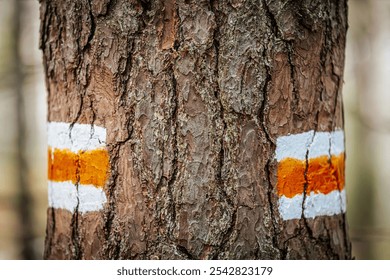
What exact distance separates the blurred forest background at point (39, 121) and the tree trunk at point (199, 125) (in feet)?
6.45

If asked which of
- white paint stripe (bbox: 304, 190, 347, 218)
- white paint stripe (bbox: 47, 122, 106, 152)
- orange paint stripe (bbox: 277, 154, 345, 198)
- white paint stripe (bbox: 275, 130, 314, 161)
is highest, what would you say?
white paint stripe (bbox: 47, 122, 106, 152)

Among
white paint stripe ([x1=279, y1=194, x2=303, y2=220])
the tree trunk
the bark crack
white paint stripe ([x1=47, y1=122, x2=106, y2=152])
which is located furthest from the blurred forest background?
white paint stripe ([x1=279, y1=194, x2=303, y2=220])

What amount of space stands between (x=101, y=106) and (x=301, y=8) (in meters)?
0.50

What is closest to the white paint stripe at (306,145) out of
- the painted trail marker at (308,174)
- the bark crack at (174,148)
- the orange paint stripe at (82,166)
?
the painted trail marker at (308,174)

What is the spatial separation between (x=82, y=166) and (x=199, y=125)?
308 mm

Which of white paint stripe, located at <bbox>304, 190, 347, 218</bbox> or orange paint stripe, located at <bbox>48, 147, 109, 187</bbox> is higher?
orange paint stripe, located at <bbox>48, 147, 109, 187</bbox>

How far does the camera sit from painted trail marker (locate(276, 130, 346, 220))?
3.78ft

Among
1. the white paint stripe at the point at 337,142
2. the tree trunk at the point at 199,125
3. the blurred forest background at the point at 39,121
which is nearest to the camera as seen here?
the tree trunk at the point at 199,125

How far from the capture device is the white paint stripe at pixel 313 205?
116cm

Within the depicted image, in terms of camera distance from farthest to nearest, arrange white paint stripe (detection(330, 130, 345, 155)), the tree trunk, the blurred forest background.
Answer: the blurred forest background < white paint stripe (detection(330, 130, 345, 155)) < the tree trunk

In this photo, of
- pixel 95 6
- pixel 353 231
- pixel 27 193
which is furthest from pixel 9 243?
pixel 95 6

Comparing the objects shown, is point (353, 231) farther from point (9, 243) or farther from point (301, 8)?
point (301, 8)

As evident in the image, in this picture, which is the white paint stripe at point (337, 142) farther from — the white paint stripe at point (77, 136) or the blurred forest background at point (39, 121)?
the blurred forest background at point (39, 121)

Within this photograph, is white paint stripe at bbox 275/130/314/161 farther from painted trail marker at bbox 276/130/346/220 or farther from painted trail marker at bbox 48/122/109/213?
painted trail marker at bbox 48/122/109/213
